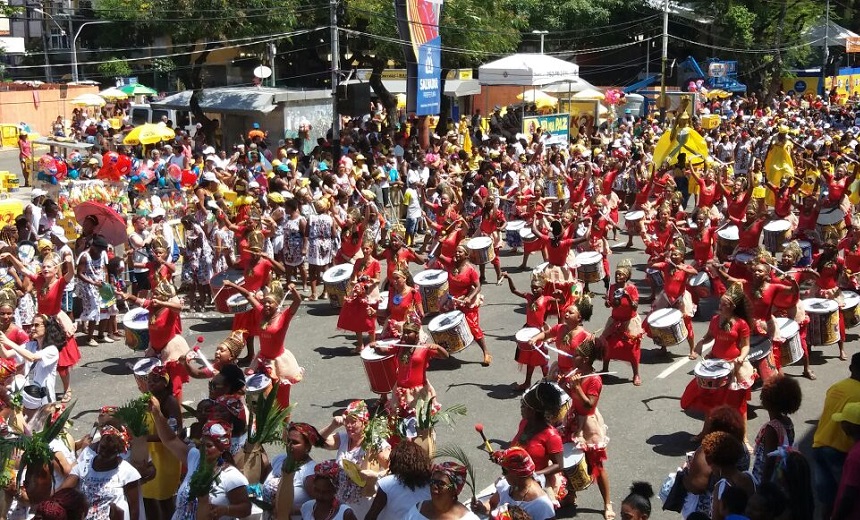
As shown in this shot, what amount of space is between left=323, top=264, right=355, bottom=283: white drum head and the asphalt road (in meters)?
0.81

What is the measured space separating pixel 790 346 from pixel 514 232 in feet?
28.1

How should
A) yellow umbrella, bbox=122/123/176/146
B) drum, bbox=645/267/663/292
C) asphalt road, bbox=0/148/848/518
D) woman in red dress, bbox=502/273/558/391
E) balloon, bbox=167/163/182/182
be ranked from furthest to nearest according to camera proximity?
yellow umbrella, bbox=122/123/176/146 → balloon, bbox=167/163/182/182 → drum, bbox=645/267/663/292 → woman in red dress, bbox=502/273/558/391 → asphalt road, bbox=0/148/848/518

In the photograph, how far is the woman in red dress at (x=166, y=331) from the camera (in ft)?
33.8

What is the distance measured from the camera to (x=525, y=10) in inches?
2128

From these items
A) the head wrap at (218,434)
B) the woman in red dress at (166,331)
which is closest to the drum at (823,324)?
the woman in red dress at (166,331)

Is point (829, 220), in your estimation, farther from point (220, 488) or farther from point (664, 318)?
point (220, 488)

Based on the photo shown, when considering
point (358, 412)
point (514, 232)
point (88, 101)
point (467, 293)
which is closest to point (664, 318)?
point (467, 293)

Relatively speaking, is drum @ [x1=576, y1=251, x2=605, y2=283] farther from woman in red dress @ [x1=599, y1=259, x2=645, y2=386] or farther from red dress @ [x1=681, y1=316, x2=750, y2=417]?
red dress @ [x1=681, y1=316, x2=750, y2=417]

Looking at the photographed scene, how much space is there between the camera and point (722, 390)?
972 centimetres

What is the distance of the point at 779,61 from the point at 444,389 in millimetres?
45861

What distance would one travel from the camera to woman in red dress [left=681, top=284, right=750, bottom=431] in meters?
9.74

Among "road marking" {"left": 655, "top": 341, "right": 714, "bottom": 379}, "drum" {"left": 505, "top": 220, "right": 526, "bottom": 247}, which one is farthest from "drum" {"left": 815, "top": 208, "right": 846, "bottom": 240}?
"road marking" {"left": 655, "top": 341, "right": 714, "bottom": 379}

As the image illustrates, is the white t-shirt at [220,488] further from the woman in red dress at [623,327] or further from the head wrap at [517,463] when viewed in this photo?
the woman in red dress at [623,327]

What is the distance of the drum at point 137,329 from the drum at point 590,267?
21.1 feet
